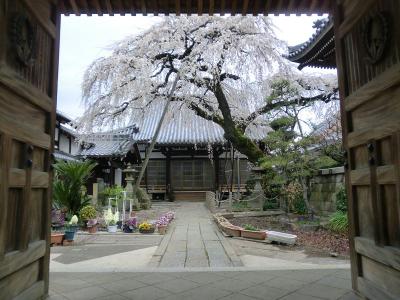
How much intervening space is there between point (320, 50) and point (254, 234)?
4.68 meters

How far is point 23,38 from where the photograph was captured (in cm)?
298

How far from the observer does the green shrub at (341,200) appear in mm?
9867

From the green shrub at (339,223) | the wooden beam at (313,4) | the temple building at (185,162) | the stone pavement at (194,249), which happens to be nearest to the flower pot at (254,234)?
the stone pavement at (194,249)

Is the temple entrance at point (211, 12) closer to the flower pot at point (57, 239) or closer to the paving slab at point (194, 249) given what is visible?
the paving slab at point (194, 249)

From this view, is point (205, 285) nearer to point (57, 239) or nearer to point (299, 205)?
point (57, 239)

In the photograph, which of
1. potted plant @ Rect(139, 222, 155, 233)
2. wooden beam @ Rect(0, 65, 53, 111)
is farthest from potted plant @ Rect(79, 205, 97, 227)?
wooden beam @ Rect(0, 65, 53, 111)

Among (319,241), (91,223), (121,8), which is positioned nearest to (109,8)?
(121,8)

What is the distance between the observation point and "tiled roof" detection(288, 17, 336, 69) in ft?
18.3

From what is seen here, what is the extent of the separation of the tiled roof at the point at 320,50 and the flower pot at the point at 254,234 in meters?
4.08

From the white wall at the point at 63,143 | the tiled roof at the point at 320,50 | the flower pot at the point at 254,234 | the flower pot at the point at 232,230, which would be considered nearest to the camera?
the tiled roof at the point at 320,50

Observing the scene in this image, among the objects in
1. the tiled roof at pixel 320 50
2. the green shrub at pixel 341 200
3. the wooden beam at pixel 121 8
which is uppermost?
the tiled roof at pixel 320 50

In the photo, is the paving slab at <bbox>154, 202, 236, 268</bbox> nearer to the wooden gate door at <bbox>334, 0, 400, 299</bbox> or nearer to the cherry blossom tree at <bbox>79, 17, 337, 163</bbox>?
the wooden gate door at <bbox>334, 0, 400, 299</bbox>

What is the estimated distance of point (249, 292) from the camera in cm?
387

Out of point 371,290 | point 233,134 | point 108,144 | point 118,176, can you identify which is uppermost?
point 108,144
